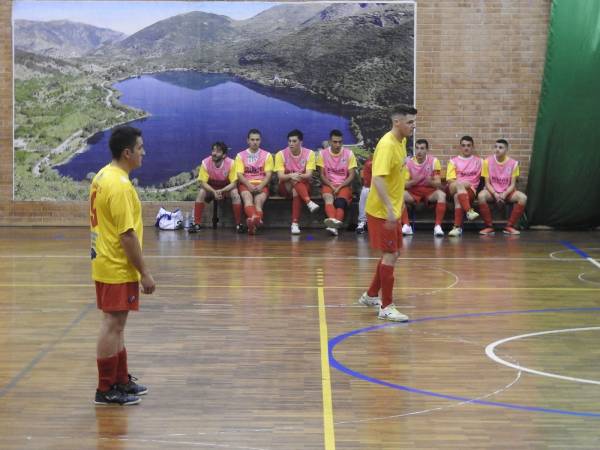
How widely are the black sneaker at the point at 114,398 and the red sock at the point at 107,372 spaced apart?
3 centimetres

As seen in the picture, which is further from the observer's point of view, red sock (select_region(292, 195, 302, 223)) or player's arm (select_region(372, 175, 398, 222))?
red sock (select_region(292, 195, 302, 223))

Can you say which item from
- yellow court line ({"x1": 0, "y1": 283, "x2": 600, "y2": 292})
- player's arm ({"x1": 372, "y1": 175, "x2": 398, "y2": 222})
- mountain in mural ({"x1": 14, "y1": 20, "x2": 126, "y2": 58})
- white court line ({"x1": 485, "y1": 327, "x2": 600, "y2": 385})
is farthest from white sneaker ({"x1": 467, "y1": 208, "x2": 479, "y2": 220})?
white court line ({"x1": 485, "y1": 327, "x2": 600, "y2": 385})

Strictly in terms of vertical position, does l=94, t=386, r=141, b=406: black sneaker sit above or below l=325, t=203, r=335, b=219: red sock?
below

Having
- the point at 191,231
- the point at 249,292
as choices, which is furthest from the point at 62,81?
the point at 249,292

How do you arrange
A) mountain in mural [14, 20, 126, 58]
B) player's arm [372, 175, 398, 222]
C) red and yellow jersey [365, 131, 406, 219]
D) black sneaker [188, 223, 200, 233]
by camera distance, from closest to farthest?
player's arm [372, 175, 398, 222] → red and yellow jersey [365, 131, 406, 219] → black sneaker [188, 223, 200, 233] → mountain in mural [14, 20, 126, 58]

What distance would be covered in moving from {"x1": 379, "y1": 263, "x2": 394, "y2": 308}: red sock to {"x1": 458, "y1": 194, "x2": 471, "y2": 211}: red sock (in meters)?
7.10

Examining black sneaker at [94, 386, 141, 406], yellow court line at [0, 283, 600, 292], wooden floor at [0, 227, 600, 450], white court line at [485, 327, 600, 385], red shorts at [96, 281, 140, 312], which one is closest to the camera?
wooden floor at [0, 227, 600, 450]

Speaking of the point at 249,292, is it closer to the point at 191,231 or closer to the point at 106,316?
the point at 106,316

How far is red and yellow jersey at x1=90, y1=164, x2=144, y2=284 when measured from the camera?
233 inches

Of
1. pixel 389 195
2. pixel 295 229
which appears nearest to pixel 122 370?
pixel 389 195

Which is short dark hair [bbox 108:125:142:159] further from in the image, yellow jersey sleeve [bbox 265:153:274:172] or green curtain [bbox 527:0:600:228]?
green curtain [bbox 527:0:600:228]

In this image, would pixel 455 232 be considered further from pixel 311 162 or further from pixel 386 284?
pixel 386 284

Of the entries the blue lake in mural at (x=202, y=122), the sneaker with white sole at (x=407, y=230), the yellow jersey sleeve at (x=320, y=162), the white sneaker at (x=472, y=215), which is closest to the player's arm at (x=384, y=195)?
the sneaker with white sole at (x=407, y=230)

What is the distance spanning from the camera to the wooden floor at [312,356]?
5.62 meters
